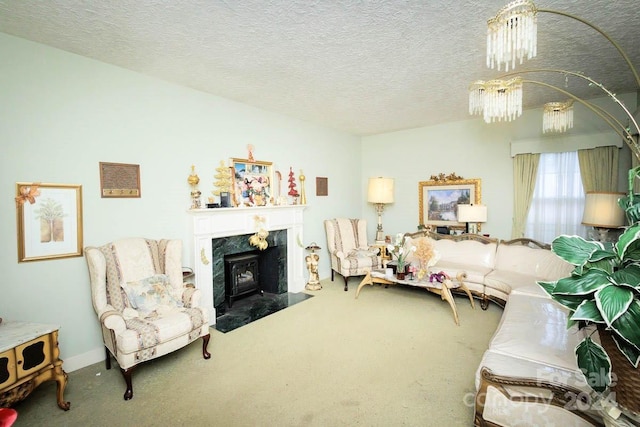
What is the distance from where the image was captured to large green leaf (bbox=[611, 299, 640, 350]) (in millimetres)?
1044

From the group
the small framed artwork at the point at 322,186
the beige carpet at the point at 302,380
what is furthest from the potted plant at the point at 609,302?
the small framed artwork at the point at 322,186

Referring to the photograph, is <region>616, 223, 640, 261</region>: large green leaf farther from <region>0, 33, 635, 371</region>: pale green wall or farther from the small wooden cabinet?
<region>0, 33, 635, 371</region>: pale green wall

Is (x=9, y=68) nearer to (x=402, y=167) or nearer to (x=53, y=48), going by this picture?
(x=53, y=48)

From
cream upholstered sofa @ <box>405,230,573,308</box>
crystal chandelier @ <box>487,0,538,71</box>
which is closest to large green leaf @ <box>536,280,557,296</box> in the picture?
crystal chandelier @ <box>487,0,538,71</box>

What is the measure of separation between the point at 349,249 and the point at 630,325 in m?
4.33

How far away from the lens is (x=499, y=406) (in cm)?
173

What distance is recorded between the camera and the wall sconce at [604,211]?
10.4ft

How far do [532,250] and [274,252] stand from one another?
12.2 feet

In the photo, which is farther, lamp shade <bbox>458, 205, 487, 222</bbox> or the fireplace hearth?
lamp shade <bbox>458, 205, 487, 222</bbox>

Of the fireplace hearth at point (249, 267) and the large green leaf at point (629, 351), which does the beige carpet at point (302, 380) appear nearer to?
the fireplace hearth at point (249, 267)

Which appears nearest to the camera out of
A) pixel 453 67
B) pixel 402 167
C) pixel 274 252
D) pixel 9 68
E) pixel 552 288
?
pixel 552 288

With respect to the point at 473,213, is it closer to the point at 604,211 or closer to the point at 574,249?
the point at 604,211

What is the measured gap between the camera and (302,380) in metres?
2.47

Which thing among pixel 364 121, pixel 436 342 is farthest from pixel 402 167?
pixel 436 342
